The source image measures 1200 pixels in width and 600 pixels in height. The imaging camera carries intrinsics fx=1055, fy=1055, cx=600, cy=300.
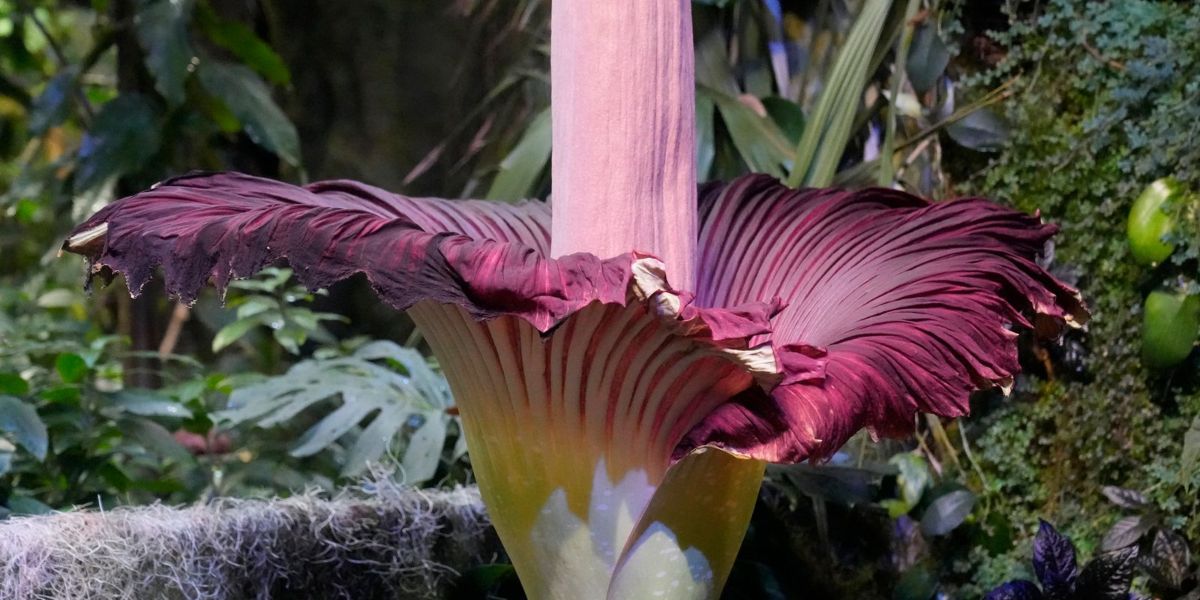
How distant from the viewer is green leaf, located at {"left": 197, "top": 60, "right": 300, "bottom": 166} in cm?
183

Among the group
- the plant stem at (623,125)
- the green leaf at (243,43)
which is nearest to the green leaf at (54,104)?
the green leaf at (243,43)

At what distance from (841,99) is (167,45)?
1180mm

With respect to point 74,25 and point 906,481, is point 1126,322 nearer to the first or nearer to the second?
point 906,481

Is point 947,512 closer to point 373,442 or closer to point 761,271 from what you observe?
point 761,271

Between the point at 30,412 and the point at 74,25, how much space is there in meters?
3.34

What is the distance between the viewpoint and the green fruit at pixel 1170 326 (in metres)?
0.98

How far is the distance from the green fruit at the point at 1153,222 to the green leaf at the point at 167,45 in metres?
1.45

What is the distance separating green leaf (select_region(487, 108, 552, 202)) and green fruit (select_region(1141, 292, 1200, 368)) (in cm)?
76

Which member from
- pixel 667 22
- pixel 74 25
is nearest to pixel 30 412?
pixel 667 22

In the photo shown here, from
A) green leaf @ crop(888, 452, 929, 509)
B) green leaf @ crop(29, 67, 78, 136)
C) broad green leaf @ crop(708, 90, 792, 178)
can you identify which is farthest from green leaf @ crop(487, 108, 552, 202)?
green leaf @ crop(29, 67, 78, 136)

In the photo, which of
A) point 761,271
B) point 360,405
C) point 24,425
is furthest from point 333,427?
point 761,271

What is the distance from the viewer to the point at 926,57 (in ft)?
3.95

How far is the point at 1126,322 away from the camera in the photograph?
105cm

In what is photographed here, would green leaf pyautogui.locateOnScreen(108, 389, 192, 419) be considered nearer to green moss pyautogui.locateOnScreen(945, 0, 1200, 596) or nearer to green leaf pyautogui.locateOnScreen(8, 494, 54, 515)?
green leaf pyautogui.locateOnScreen(8, 494, 54, 515)
